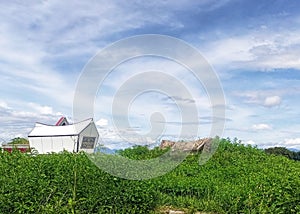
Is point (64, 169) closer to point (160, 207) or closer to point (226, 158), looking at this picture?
point (160, 207)

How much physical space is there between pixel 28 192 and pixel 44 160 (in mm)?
977

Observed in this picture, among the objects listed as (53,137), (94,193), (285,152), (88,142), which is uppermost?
(53,137)

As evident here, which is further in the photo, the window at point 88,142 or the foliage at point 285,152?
the foliage at point 285,152

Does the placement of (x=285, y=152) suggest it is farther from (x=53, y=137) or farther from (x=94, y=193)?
(x=94, y=193)

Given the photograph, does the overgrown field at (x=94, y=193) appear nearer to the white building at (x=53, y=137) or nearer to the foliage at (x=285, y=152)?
the white building at (x=53, y=137)

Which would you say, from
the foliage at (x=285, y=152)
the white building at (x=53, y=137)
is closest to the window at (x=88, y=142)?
the white building at (x=53, y=137)

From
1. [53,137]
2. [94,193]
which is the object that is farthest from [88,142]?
[94,193]

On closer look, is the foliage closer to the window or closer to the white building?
the white building

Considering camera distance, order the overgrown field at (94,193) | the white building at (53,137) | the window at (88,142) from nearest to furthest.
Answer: the overgrown field at (94,193)
the window at (88,142)
the white building at (53,137)

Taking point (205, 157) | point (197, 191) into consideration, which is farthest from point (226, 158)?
point (197, 191)

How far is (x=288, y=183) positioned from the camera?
18.9ft

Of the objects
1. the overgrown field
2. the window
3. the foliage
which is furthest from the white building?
the foliage

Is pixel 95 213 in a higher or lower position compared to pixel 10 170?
lower

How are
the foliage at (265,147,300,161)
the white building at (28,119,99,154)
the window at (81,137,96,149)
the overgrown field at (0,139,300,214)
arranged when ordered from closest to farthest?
1. the overgrown field at (0,139,300,214)
2. the window at (81,137,96,149)
3. the white building at (28,119,99,154)
4. the foliage at (265,147,300,161)
